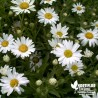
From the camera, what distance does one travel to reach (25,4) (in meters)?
2.90

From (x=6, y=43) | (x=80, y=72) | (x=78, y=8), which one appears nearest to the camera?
(x=80, y=72)

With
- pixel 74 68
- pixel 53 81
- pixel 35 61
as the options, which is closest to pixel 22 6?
pixel 35 61

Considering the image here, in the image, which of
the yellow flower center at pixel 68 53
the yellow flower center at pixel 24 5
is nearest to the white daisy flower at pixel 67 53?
the yellow flower center at pixel 68 53

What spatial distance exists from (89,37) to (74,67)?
0.49m

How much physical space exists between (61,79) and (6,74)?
0.45 meters

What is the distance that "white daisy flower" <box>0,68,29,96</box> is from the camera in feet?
7.50

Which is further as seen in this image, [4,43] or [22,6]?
[22,6]

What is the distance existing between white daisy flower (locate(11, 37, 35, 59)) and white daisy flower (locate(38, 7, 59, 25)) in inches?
13.9

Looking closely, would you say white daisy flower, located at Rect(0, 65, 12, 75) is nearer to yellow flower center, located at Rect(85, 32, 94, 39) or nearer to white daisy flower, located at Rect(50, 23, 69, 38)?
white daisy flower, located at Rect(50, 23, 69, 38)

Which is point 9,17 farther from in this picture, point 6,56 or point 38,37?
point 6,56

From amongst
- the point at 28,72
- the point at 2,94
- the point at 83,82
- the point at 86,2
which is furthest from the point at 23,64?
the point at 86,2

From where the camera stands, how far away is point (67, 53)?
2.52m

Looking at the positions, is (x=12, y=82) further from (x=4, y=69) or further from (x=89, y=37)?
(x=89, y=37)

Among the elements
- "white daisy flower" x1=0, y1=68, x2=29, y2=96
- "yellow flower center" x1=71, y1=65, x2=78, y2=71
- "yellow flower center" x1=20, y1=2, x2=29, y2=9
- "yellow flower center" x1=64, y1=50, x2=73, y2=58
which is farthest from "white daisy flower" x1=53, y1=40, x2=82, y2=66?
"yellow flower center" x1=20, y1=2, x2=29, y2=9
